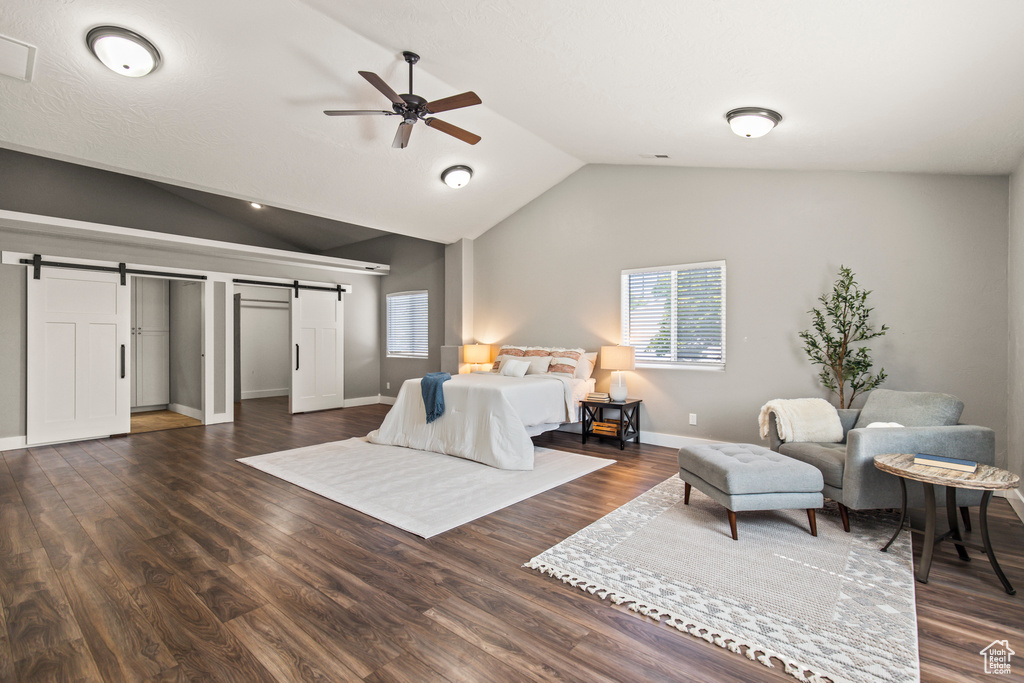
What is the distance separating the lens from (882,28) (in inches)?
89.4

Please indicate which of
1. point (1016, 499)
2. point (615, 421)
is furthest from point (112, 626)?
point (1016, 499)

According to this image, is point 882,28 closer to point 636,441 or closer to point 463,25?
point 463,25

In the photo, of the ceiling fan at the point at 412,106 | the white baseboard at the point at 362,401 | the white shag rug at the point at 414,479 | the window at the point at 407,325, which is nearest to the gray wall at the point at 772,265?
the white shag rug at the point at 414,479

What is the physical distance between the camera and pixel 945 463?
252 cm

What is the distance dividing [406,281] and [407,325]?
77cm

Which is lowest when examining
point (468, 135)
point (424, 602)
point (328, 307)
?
point (424, 602)

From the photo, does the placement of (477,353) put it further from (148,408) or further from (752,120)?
(148,408)

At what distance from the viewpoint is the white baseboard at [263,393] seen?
933 centimetres

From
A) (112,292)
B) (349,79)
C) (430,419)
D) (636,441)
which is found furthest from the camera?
(112,292)

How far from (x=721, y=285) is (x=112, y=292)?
705cm

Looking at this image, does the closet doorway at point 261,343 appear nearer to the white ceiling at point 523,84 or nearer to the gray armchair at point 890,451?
the white ceiling at point 523,84

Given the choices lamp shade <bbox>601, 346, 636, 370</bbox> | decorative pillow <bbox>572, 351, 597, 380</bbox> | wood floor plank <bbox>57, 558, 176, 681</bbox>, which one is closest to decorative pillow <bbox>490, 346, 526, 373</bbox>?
decorative pillow <bbox>572, 351, 597, 380</bbox>

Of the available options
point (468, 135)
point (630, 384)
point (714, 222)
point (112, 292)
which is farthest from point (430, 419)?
point (112, 292)

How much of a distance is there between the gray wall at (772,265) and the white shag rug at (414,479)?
163 cm
